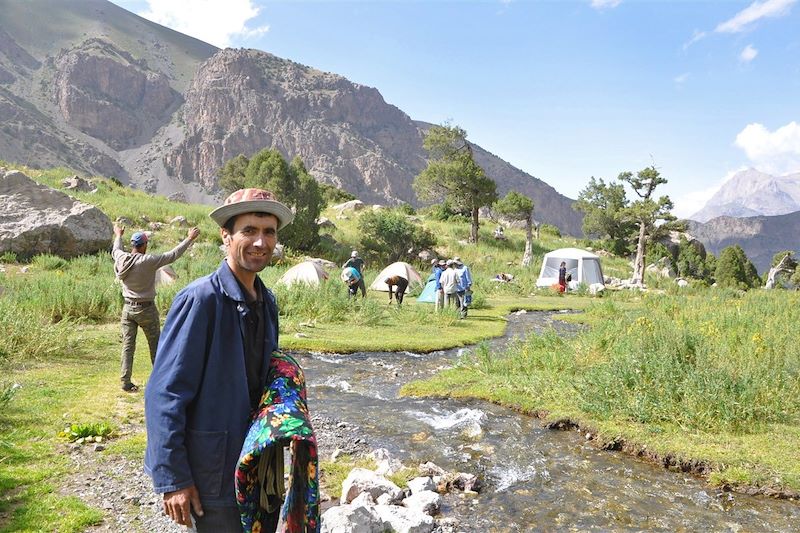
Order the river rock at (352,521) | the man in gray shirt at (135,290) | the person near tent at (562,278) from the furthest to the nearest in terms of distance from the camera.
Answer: the person near tent at (562,278) → the man in gray shirt at (135,290) → the river rock at (352,521)

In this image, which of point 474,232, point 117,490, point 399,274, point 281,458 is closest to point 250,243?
point 281,458

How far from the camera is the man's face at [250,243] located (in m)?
2.20

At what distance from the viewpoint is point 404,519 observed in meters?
4.13

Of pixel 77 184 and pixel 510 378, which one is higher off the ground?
pixel 77 184

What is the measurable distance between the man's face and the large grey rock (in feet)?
67.5

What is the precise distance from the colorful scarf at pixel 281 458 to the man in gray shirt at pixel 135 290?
5048mm

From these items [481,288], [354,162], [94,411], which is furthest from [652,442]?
[354,162]

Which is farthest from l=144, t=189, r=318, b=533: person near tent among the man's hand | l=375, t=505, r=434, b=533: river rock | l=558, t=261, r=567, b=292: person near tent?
l=558, t=261, r=567, b=292: person near tent

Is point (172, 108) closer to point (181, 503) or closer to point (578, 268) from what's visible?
point (578, 268)

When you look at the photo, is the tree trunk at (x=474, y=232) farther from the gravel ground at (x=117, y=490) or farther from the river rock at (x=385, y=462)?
the gravel ground at (x=117, y=490)

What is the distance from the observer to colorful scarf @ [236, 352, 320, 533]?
1.97 metres

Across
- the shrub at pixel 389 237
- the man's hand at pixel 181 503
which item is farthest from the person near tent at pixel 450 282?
the shrub at pixel 389 237

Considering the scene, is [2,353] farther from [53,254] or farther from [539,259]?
[539,259]

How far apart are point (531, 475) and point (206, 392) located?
4455 mm
